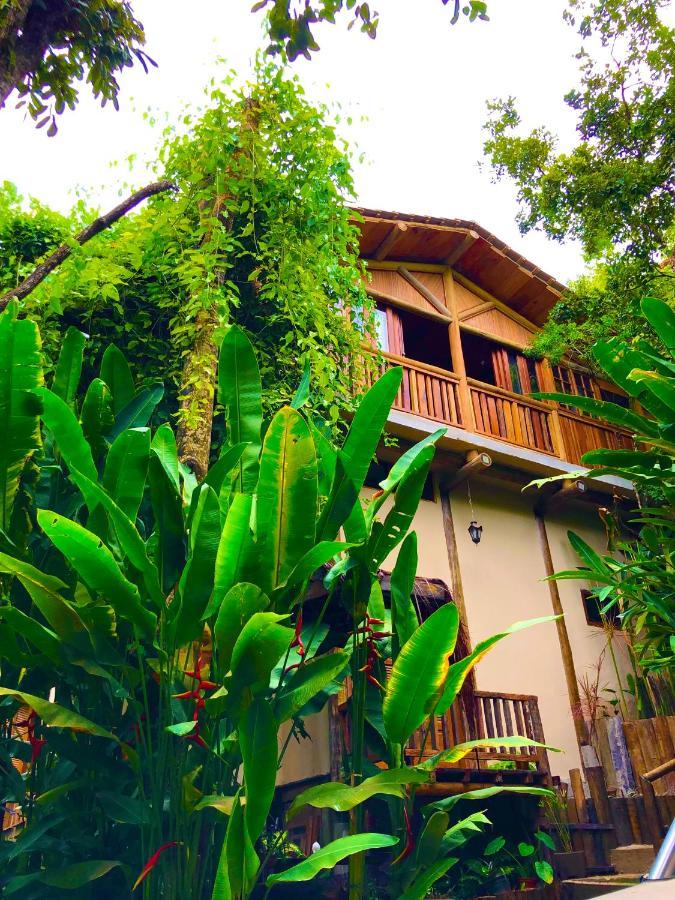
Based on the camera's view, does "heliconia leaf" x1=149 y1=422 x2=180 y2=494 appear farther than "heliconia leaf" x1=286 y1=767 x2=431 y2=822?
Yes

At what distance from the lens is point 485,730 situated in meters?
6.05

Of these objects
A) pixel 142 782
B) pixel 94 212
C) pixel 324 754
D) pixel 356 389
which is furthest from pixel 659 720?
pixel 94 212

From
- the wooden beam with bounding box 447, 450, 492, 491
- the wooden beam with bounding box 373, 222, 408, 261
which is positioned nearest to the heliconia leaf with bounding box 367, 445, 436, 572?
the wooden beam with bounding box 447, 450, 492, 491

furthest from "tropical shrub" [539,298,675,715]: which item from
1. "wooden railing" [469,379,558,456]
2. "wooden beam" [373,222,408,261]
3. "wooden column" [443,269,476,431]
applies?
"wooden beam" [373,222,408,261]

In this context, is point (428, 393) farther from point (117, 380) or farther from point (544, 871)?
point (117, 380)

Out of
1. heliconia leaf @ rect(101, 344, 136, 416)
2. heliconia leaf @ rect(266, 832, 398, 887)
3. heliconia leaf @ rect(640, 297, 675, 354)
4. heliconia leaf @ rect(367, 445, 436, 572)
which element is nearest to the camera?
heliconia leaf @ rect(266, 832, 398, 887)

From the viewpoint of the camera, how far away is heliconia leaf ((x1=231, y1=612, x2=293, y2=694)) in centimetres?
160

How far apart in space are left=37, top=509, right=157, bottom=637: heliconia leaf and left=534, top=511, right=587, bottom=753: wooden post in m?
7.48

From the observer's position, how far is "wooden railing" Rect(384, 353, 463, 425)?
7984mm

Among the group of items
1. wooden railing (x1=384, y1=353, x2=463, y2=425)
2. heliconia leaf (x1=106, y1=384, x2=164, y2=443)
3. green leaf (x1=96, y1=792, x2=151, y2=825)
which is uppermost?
wooden railing (x1=384, y1=353, x2=463, y2=425)

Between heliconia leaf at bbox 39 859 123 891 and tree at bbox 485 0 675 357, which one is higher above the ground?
tree at bbox 485 0 675 357

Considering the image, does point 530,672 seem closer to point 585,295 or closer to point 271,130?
point 585,295

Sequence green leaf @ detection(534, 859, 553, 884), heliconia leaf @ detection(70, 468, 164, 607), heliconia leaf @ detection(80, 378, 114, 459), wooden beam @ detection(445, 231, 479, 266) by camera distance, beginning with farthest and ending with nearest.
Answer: wooden beam @ detection(445, 231, 479, 266) → green leaf @ detection(534, 859, 553, 884) → heliconia leaf @ detection(80, 378, 114, 459) → heliconia leaf @ detection(70, 468, 164, 607)

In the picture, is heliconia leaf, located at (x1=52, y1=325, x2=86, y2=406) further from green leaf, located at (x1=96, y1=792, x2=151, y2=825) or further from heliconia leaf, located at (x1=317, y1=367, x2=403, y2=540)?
green leaf, located at (x1=96, y1=792, x2=151, y2=825)
